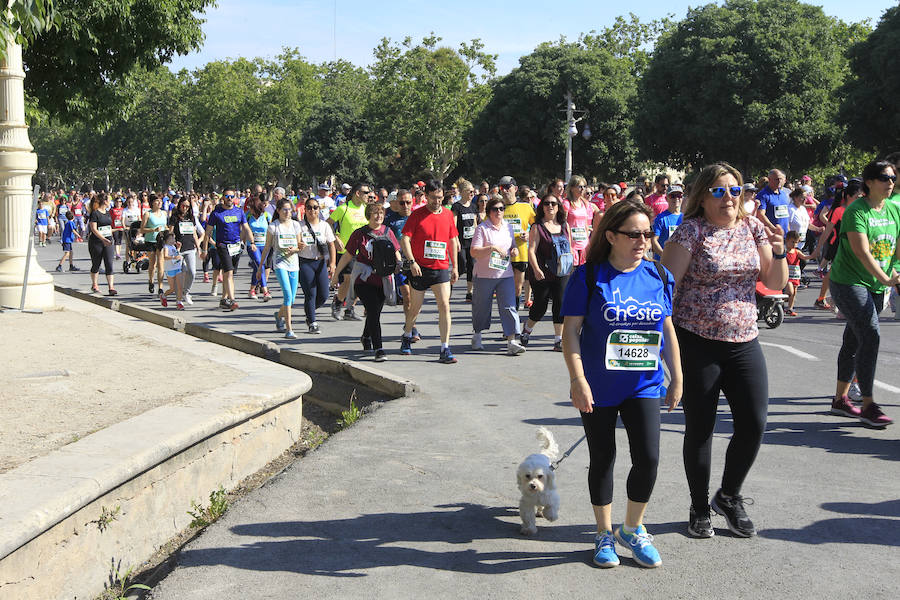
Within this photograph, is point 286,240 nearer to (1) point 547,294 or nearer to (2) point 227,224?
(1) point 547,294

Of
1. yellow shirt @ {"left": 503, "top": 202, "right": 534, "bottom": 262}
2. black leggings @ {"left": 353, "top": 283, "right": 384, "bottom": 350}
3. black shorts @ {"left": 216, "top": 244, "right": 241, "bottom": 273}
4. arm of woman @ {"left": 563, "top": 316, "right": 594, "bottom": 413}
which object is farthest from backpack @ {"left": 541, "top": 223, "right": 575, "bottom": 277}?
black shorts @ {"left": 216, "top": 244, "right": 241, "bottom": 273}

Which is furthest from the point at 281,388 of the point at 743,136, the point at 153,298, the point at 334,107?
the point at 334,107

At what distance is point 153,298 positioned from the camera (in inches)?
663

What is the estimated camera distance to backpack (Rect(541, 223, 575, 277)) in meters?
10.4

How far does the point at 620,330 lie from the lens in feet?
13.8

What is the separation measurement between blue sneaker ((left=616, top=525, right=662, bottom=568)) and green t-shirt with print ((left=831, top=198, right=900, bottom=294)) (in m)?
3.30

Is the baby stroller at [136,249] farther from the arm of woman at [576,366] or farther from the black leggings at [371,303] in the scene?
the arm of woman at [576,366]

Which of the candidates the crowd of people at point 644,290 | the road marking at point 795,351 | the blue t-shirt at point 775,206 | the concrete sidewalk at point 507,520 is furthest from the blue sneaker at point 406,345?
the blue t-shirt at point 775,206

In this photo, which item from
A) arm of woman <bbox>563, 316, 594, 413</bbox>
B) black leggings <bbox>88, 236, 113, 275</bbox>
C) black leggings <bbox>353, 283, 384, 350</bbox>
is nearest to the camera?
arm of woman <bbox>563, 316, 594, 413</bbox>

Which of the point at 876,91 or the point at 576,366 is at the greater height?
the point at 876,91

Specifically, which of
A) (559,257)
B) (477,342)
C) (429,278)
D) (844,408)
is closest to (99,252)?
(477,342)

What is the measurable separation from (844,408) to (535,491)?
12.0 ft

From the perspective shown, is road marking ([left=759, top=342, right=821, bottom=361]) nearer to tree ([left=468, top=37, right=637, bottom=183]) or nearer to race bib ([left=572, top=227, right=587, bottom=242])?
race bib ([left=572, top=227, right=587, bottom=242])

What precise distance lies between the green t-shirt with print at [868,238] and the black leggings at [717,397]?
254cm
